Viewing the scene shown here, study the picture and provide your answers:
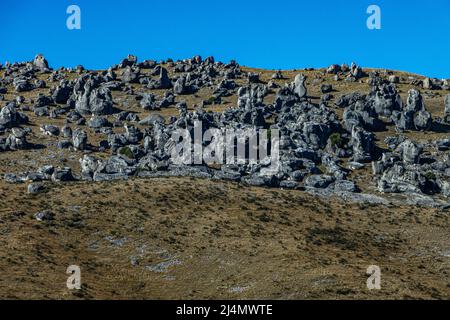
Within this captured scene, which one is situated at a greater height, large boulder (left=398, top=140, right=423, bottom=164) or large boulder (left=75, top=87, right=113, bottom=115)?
large boulder (left=75, top=87, right=113, bottom=115)

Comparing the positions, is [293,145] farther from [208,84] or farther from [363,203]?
[208,84]

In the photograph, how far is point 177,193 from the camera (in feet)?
331

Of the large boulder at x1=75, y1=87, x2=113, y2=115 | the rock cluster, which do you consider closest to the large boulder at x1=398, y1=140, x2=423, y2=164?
the rock cluster

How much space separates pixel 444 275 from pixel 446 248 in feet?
33.8

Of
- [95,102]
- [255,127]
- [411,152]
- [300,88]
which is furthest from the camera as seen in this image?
[300,88]

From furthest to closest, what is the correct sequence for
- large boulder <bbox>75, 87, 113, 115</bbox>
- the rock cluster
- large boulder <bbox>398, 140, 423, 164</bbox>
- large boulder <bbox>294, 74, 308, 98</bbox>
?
large boulder <bbox>294, 74, 308, 98</bbox> < large boulder <bbox>75, 87, 113, 115</bbox> < large boulder <bbox>398, 140, 423, 164</bbox> < the rock cluster

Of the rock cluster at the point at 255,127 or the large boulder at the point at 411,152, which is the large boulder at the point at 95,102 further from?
the large boulder at the point at 411,152

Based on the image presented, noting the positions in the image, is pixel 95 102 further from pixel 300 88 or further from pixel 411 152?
pixel 411 152

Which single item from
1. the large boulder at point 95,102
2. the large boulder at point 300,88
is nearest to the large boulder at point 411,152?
the large boulder at point 300,88

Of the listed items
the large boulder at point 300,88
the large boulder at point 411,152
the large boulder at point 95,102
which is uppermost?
the large boulder at point 300,88

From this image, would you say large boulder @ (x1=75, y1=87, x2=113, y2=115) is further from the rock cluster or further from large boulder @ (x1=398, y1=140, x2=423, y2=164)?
large boulder @ (x1=398, y1=140, x2=423, y2=164)

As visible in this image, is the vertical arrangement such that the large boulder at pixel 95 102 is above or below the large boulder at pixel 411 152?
above

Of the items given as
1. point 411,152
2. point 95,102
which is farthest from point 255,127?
point 95,102

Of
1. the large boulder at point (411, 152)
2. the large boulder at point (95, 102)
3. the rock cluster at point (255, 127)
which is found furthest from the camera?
the large boulder at point (95, 102)
